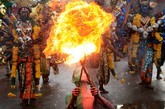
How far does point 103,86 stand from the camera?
9344mm

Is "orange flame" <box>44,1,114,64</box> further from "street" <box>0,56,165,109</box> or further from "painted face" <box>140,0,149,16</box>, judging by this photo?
"painted face" <box>140,0,149,16</box>

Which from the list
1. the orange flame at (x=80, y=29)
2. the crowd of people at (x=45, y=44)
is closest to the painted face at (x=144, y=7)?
the crowd of people at (x=45, y=44)

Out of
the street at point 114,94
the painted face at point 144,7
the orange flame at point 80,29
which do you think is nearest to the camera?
the orange flame at point 80,29

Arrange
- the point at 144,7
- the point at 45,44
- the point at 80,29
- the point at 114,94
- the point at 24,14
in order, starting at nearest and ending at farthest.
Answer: the point at 80,29 → the point at 24,14 → the point at 45,44 → the point at 114,94 → the point at 144,7

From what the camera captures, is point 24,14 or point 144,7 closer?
point 24,14

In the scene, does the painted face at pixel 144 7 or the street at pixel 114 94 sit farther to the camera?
the painted face at pixel 144 7

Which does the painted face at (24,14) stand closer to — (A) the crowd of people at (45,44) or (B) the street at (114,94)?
(A) the crowd of people at (45,44)

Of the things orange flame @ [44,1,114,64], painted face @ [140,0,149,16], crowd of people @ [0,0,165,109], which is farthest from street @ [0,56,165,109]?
orange flame @ [44,1,114,64]

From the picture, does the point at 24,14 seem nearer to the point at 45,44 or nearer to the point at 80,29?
the point at 45,44

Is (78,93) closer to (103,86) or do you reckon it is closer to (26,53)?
(26,53)

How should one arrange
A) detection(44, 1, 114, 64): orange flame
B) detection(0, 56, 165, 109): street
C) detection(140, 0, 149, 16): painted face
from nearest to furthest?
detection(44, 1, 114, 64): orange flame < detection(0, 56, 165, 109): street < detection(140, 0, 149, 16): painted face

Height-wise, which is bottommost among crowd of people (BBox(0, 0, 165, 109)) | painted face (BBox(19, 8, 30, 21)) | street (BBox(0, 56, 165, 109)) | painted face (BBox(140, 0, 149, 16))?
street (BBox(0, 56, 165, 109))

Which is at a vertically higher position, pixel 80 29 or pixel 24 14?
pixel 24 14

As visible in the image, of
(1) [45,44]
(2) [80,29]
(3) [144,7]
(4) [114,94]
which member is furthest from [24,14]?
(3) [144,7]
